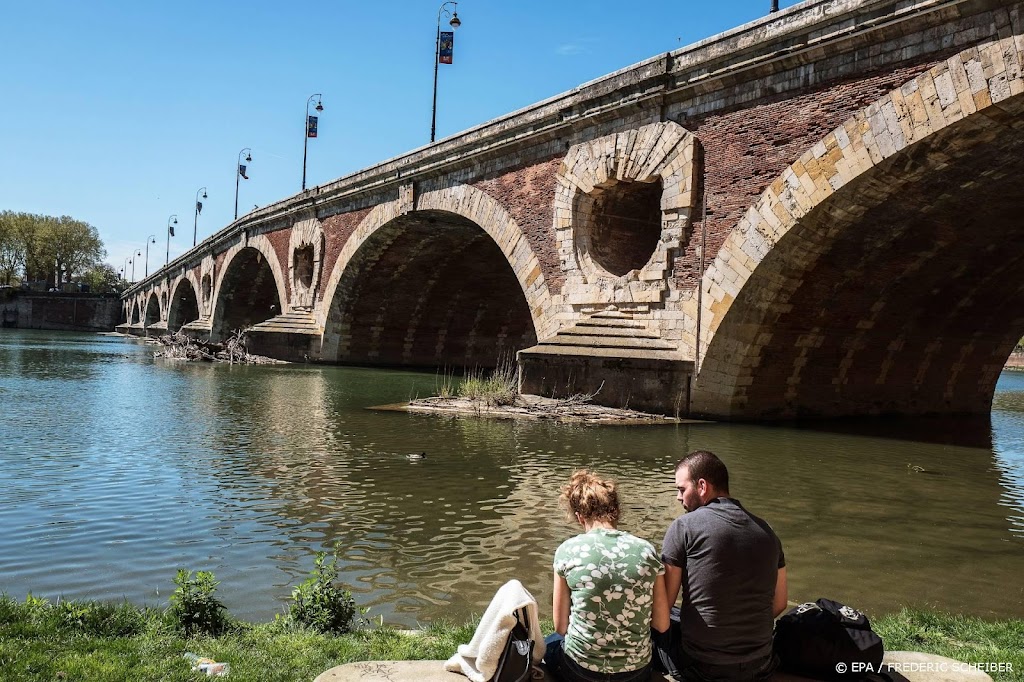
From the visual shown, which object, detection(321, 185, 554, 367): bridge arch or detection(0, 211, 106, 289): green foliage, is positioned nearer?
detection(321, 185, 554, 367): bridge arch

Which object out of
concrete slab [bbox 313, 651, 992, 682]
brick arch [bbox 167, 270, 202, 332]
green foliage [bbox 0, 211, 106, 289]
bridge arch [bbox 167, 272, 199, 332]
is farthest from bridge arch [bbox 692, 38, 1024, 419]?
green foliage [bbox 0, 211, 106, 289]

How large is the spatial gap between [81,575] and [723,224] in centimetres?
1037

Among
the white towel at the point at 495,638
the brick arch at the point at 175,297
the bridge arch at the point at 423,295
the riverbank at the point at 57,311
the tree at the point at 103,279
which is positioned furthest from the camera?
the tree at the point at 103,279

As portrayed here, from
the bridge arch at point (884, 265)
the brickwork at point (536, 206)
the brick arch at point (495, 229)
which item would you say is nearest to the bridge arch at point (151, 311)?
the brick arch at point (495, 229)

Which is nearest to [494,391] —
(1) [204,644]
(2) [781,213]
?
(2) [781,213]

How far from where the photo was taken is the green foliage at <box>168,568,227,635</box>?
376 cm

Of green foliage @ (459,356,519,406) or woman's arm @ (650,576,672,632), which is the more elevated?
green foliage @ (459,356,519,406)

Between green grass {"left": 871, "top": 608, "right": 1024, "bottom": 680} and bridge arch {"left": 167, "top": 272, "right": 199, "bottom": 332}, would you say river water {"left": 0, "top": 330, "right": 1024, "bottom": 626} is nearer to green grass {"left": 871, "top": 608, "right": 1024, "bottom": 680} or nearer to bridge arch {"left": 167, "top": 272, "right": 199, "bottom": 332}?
green grass {"left": 871, "top": 608, "right": 1024, "bottom": 680}

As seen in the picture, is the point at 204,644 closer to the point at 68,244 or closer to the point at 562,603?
the point at 562,603

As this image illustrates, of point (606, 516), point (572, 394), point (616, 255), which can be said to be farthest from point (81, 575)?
point (616, 255)

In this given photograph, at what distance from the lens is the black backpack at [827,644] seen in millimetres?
3072

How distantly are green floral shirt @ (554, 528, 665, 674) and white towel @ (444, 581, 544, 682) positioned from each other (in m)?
0.15

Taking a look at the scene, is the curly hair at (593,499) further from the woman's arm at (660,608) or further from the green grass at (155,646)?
the green grass at (155,646)

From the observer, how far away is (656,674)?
322 centimetres
